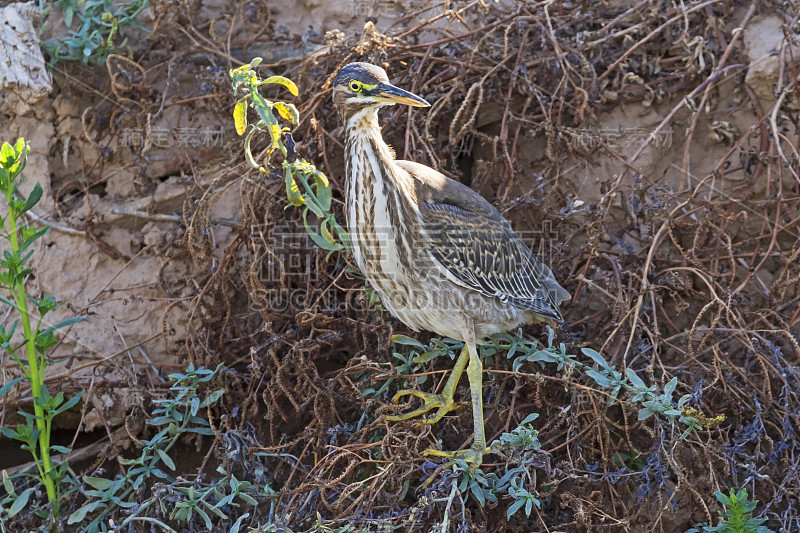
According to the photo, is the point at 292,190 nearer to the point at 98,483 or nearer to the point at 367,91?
the point at 367,91

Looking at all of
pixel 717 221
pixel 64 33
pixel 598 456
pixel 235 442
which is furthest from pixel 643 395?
pixel 64 33

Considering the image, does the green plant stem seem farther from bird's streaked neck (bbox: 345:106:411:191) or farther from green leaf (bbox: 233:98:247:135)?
bird's streaked neck (bbox: 345:106:411:191)

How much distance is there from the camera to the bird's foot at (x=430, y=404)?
129 inches

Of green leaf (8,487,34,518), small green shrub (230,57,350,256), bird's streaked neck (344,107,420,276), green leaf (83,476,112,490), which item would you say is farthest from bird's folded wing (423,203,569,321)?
green leaf (8,487,34,518)

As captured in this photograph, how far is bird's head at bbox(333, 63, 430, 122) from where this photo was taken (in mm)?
2998

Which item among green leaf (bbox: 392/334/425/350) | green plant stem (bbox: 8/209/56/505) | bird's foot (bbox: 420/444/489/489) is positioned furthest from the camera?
green leaf (bbox: 392/334/425/350)

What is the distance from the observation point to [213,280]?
12.1ft

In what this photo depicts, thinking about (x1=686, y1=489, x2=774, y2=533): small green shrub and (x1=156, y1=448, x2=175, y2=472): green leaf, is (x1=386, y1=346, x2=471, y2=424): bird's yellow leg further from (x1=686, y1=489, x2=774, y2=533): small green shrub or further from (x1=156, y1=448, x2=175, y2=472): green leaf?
(x1=686, y1=489, x2=774, y2=533): small green shrub

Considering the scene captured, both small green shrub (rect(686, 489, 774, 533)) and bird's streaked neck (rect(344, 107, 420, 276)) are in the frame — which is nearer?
small green shrub (rect(686, 489, 774, 533))

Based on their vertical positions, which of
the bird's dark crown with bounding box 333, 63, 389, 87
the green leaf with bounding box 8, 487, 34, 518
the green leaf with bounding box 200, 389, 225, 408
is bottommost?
the green leaf with bounding box 8, 487, 34, 518

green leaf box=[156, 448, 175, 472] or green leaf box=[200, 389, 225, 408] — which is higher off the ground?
green leaf box=[200, 389, 225, 408]

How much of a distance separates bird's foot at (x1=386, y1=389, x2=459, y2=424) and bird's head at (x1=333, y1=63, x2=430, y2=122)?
3.88ft

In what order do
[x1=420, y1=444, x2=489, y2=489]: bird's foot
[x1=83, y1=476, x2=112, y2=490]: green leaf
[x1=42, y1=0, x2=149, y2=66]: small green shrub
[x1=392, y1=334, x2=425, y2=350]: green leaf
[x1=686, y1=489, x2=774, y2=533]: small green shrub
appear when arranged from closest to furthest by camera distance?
[x1=686, y1=489, x2=774, y2=533]: small green shrub < [x1=420, y1=444, x2=489, y2=489]: bird's foot < [x1=83, y1=476, x2=112, y2=490]: green leaf < [x1=392, y1=334, x2=425, y2=350]: green leaf < [x1=42, y1=0, x2=149, y2=66]: small green shrub

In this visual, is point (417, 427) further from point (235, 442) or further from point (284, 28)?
point (284, 28)
